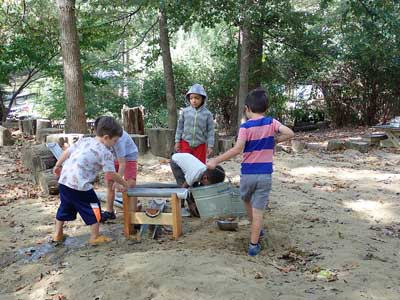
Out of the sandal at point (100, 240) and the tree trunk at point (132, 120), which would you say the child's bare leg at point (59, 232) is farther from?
the tree trunk at point (132, 120)

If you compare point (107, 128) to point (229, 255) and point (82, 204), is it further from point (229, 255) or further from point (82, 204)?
point (229, 255)

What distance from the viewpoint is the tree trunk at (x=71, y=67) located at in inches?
330

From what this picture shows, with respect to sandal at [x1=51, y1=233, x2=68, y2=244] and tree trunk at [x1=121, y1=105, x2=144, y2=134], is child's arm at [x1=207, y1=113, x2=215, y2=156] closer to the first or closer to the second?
sandal at [x1=51, y1=233, x2=68, y2=244]

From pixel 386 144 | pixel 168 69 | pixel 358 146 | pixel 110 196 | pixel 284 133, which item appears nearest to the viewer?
pixel 284 133

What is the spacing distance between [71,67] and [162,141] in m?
2.24

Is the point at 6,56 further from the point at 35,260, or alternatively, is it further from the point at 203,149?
the point at 35,260

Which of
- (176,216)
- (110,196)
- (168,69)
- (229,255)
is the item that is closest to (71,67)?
(168,69)

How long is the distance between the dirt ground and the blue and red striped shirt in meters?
0.79

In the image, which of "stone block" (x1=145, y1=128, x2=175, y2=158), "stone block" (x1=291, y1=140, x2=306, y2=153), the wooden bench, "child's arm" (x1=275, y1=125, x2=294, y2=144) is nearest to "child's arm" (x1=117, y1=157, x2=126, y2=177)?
the wooden bench

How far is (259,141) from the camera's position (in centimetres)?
406

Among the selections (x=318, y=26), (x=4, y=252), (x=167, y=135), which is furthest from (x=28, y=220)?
(x=318, y=26)

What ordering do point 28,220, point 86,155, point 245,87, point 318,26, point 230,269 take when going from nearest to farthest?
point 230,269
point 86,155
point 28,220
point 245,87
point 318,26

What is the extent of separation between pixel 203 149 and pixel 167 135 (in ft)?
11.3

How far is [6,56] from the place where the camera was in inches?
461
